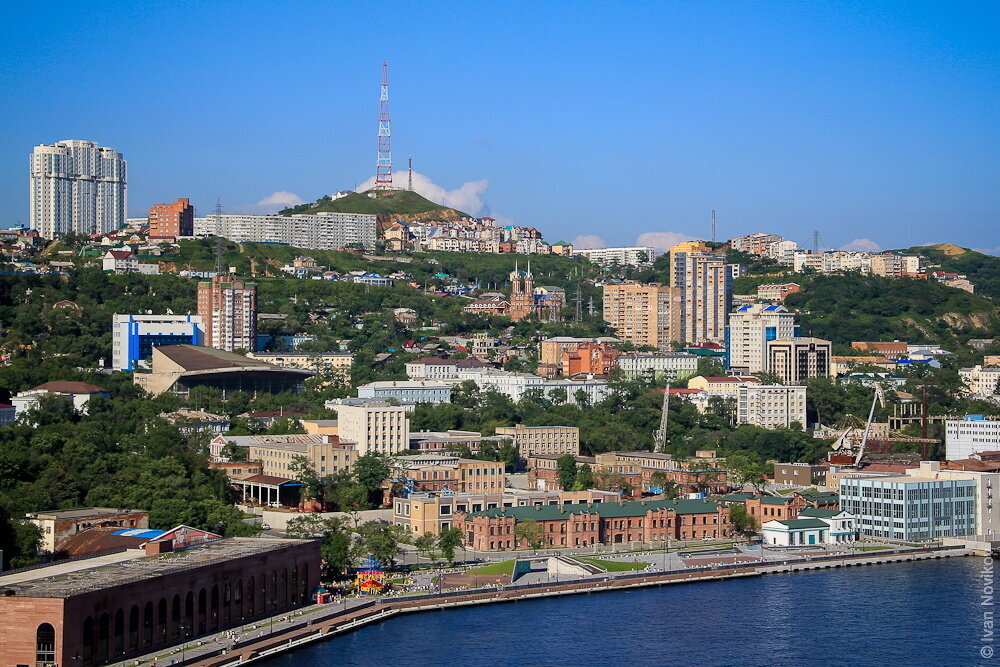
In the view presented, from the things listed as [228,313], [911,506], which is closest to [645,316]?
[228,313]

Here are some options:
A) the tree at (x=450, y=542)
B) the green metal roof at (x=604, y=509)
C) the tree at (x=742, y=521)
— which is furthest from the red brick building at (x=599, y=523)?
the tree at (x=450, y=542)

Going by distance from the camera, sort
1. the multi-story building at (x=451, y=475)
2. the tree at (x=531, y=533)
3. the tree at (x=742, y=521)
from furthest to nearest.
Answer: the multi-story building at (x=451, y=475) → the tree at (x=742, y=521) → the tree at (x=531, y=533)

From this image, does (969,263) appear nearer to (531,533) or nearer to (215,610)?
(531,533)

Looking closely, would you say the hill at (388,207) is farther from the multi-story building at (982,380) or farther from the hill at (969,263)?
the multi-story building at (982,380)

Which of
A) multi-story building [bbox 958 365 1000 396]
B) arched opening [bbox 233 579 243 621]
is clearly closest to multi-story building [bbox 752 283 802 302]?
multi-story building [bbox 958 365 1000 396]

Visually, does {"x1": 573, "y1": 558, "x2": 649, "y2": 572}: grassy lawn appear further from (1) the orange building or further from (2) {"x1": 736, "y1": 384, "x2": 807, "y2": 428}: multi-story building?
(1) the orange building

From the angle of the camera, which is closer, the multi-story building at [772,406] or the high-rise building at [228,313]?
the multi-story building at [772,406]

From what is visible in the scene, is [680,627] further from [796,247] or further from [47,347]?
[796,247]
